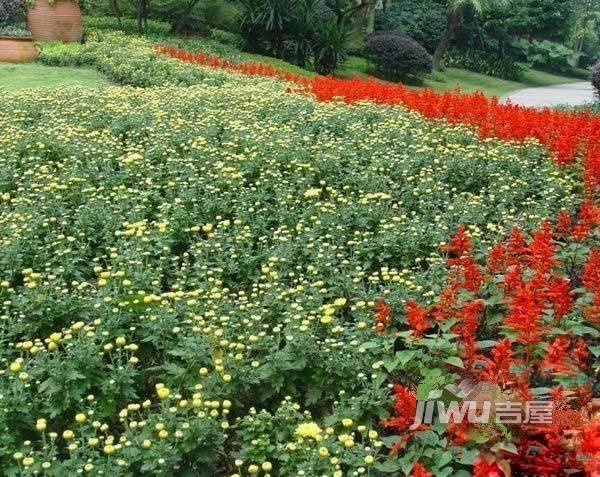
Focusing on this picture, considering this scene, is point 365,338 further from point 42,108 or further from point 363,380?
point 42,108

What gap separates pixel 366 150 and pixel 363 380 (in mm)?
3437

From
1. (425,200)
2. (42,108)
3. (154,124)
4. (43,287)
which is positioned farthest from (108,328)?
(42,108)

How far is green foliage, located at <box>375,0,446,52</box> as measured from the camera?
26.1m

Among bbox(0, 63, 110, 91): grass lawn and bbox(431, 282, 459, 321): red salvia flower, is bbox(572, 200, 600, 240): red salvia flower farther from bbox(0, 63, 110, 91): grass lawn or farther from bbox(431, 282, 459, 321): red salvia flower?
bbox(0, 63, 110, 91): grass lawn

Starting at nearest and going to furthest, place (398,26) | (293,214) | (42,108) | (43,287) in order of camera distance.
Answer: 1. (43,287)
2. (293,214)
3. (42,108)
4. (398,26)

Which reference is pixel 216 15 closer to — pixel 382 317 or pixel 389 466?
pixel 382 317

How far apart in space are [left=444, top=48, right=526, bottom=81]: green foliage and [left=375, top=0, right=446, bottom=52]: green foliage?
1.51 m

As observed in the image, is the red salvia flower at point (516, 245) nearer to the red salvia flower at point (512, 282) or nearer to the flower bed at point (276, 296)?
the flower bed at point (276, 296)

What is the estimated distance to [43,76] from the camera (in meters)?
12.9

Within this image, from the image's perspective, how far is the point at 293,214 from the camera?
17.0 ft

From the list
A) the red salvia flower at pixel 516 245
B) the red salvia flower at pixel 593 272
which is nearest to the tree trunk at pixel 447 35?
the red salvia flower at pixel 516 245

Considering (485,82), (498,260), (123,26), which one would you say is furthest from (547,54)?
(498,260)

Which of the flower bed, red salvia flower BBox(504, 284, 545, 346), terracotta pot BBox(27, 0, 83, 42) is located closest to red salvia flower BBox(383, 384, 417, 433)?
the flower bed

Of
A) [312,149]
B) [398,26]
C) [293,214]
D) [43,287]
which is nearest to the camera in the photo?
[43,287]
